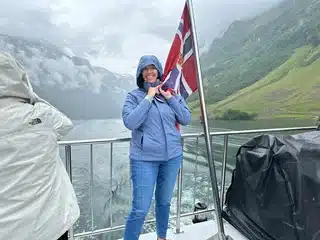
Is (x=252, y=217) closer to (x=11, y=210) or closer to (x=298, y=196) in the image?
(x=298, y=196)

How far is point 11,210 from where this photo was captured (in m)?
0.85

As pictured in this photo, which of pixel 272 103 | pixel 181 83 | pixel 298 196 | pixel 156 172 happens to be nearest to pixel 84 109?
pixel 181 83

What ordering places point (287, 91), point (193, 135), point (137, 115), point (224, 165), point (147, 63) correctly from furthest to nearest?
point (287, 91) < point (224, 165) < point (193, 135) < point (147, 63) < point (137, 115)

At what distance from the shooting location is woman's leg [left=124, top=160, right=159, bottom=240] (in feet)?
4.60

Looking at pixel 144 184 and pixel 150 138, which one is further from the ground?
pixel 150 138

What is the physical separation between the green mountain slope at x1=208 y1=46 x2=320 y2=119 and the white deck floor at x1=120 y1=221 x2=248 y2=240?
9.77 feet

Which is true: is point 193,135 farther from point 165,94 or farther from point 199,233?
point 199,233

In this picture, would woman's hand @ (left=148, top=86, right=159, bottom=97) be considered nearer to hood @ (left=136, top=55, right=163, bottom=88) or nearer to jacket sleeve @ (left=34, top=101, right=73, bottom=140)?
hood @ (left=136, top=55, right=163, bottom=88)

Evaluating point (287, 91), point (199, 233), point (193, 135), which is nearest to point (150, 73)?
point (193, 135)

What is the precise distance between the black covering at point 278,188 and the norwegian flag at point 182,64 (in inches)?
23.4

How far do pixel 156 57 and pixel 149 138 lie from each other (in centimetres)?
51

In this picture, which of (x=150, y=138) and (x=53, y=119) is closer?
(x=53, y=119)

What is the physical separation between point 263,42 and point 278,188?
7.03 meters

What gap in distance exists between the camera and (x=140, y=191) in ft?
4.60
